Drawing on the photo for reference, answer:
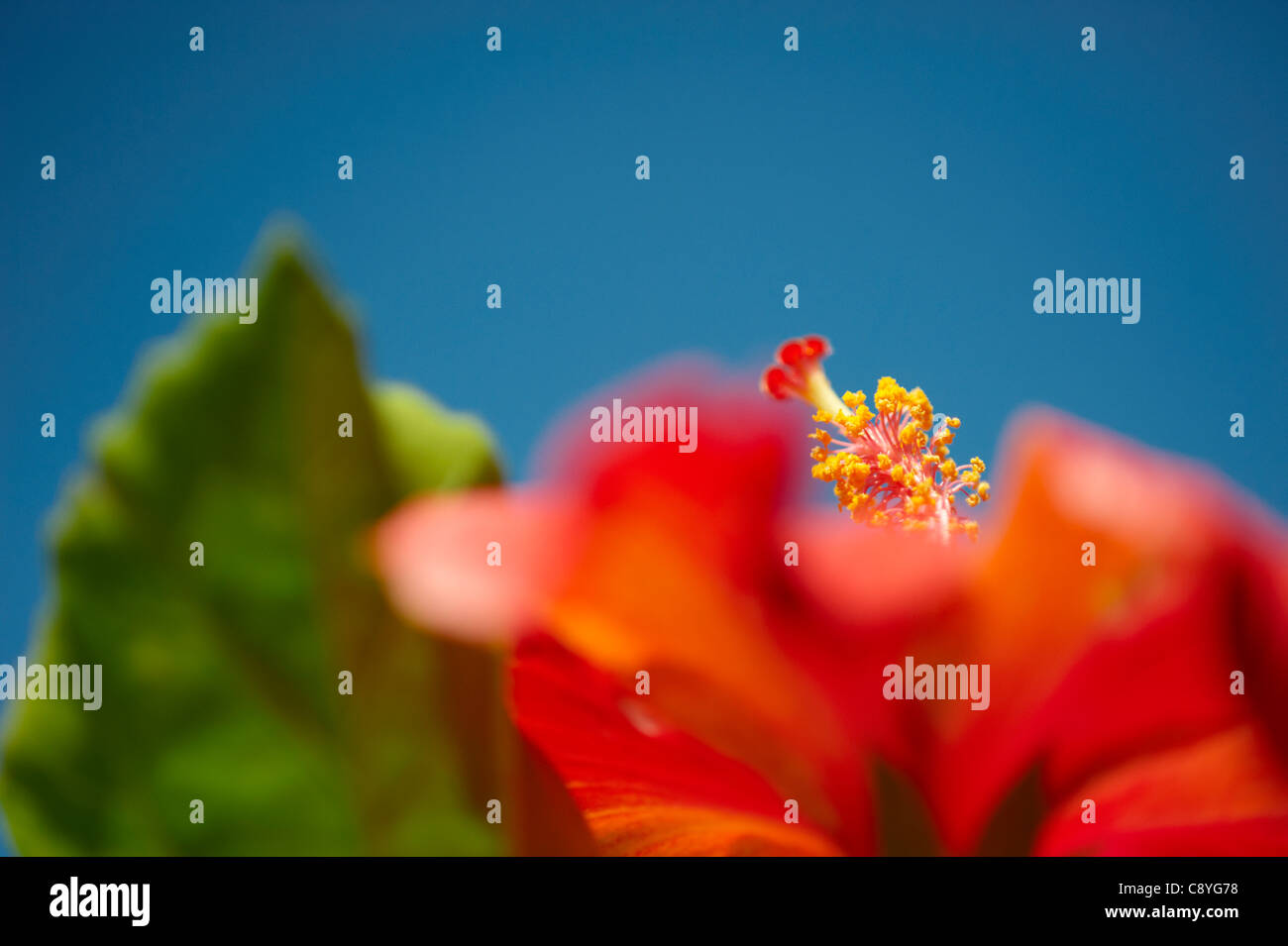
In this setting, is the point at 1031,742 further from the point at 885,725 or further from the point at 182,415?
the point at 182,415

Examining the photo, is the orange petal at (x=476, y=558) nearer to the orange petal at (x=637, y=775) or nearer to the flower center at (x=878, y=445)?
the orange petal at (x=637, y=775)

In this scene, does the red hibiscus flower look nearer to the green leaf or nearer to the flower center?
the green leaf

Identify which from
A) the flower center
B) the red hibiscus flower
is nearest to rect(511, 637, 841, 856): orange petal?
the red hibiscus flower

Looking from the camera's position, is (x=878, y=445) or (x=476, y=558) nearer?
(x=476, y=558)

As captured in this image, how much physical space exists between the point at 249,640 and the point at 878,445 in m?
0.22

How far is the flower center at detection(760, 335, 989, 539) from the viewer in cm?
29

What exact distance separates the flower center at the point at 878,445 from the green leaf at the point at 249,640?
0.19m

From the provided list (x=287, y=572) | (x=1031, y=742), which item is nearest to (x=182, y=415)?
(x=287, y=572)

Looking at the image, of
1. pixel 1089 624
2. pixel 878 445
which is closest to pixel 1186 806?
pixel 1089 624

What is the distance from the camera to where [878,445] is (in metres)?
0.30

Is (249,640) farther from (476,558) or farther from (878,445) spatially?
(878,445)

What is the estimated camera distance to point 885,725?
0.51 feet

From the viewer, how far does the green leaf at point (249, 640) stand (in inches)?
3.9
